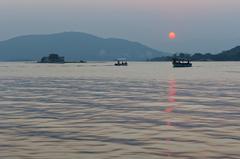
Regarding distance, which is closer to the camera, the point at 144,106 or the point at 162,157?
the point at 162,157

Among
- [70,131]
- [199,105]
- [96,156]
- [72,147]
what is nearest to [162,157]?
[96,156]

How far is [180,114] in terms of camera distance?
38312 millimetres

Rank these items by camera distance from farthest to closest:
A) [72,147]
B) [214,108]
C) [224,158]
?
[214,108] → [72,147] → [224,158]

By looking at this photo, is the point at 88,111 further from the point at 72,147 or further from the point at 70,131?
the point at 72,147

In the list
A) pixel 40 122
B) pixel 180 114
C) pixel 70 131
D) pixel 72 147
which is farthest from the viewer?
pixel 180 114

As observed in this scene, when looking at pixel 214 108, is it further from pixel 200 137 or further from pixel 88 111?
pixel 200 137

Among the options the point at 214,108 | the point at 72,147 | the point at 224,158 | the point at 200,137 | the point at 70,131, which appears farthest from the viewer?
the point at 214,108

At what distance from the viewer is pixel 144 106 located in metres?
44.8

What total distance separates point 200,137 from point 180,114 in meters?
11.7

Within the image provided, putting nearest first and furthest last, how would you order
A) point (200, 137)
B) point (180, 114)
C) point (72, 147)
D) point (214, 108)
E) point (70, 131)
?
point (72, 147) → point (200, 137) → point (70, 131) → point (180, 114) → point (214, 108)

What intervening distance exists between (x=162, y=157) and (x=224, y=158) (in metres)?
2.79

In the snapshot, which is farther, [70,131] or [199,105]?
[199,105]

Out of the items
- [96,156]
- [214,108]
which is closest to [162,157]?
[96,156]

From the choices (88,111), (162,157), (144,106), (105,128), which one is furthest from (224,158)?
(144,106)
